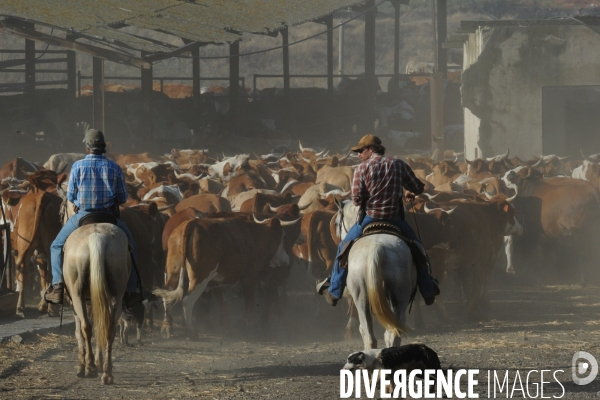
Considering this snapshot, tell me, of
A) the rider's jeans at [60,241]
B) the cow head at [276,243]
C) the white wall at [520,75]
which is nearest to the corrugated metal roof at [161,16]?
the white wall at [520,75]

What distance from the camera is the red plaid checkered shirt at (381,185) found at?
8.23 m

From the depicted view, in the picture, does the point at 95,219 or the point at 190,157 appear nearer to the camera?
the point at 95,219

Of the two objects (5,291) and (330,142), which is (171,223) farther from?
(330,142)

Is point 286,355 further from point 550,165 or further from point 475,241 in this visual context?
point 550,165

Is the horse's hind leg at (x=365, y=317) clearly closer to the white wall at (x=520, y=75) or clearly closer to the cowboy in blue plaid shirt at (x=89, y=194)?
the cowboy in blue plaid shirt at (x=89, y=194)

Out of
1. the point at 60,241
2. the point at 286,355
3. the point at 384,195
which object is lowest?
the point at 286,355

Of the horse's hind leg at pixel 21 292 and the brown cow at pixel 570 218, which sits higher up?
the brown cow at pixel 570 218

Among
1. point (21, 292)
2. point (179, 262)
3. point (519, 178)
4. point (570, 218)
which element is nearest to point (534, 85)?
point (519, 178)

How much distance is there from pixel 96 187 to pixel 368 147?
2.42 metres

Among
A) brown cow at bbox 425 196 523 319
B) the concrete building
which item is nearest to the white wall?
the concrete building

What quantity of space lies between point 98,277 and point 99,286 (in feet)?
0.25

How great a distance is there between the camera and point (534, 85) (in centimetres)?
2631

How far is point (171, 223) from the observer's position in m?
13.1

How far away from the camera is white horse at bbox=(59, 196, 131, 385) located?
834 cm
